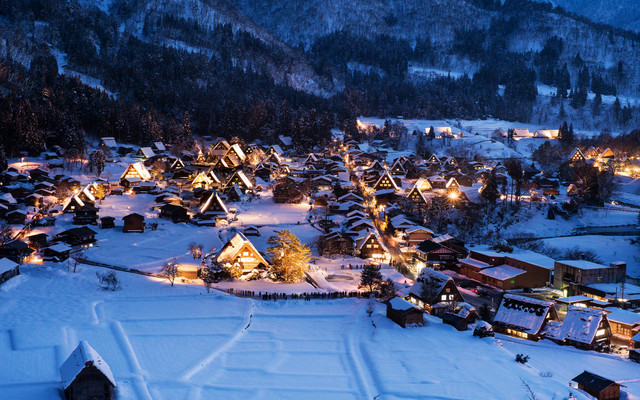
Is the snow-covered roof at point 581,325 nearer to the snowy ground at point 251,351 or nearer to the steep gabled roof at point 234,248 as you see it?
the snowy ground at point 251,351

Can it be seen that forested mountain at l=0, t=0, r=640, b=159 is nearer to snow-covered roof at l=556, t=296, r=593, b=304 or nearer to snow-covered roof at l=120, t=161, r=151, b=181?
snow-covered roof at l=120, t=161, r=151, b=181

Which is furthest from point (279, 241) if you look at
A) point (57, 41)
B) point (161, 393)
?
point (57, 41)

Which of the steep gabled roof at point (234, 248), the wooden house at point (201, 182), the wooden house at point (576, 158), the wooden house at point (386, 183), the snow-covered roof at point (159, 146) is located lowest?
the steep gabled roof at point (234, 248)

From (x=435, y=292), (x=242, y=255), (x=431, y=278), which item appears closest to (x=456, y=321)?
(x=435, y=292)

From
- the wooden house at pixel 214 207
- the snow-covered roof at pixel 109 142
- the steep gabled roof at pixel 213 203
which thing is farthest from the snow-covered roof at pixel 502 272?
the snow-covered roof at pixel 109 142

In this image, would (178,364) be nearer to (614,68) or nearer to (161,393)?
(161,393)
